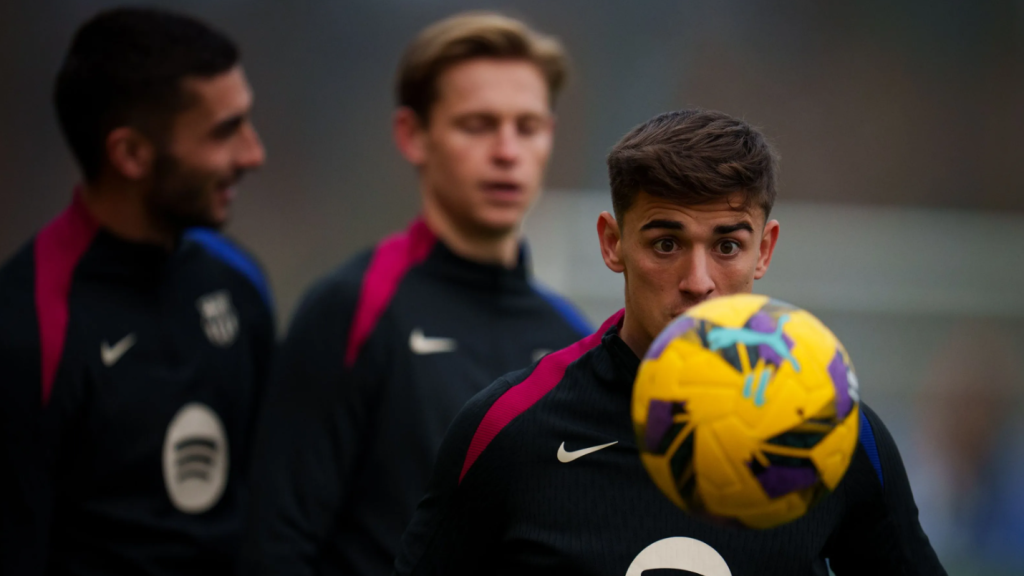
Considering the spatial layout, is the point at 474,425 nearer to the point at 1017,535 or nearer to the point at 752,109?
the point at 1017,535

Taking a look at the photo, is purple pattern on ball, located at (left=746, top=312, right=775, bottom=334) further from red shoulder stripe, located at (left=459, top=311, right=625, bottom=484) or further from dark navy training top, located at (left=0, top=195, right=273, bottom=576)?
dark navy training top, located at (left=0, top=195, right=273, bottom=576)

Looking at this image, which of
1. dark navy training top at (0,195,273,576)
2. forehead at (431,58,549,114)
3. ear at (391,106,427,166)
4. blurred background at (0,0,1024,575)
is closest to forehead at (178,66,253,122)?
dark navy training top at (0,195,273,576)

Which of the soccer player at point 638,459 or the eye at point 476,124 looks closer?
the soccer player at point 638,459

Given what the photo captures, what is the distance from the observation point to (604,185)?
1287cm

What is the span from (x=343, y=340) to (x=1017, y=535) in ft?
27.5

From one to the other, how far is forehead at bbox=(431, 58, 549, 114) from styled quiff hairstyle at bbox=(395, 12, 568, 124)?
0.11 feet

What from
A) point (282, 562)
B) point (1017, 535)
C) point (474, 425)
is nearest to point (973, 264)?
point (1017, 535)

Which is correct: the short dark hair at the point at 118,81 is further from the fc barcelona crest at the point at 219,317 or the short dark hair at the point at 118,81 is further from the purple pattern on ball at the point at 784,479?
the purple pattern on ball at the point at 784,479

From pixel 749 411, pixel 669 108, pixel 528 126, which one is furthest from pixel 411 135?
pixel 669 108

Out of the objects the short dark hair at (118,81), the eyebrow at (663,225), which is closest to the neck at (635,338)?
the eyebrow at (663,225)

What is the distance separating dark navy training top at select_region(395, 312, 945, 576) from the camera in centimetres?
250

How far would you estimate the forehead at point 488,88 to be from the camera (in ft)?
15.3

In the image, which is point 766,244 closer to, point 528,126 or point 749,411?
point 749,411

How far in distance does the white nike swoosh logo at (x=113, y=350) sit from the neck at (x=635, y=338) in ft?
8.15
